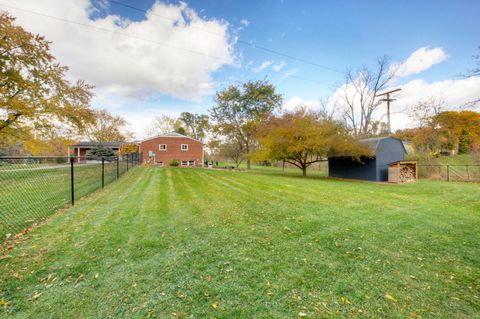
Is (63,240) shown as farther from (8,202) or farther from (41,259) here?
(8,202)

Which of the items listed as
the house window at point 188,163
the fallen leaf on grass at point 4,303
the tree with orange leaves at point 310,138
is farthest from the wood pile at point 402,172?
the house window at point 188,163

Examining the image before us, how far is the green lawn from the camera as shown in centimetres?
194

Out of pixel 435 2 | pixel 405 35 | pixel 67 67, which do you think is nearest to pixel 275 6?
pixel 435 2

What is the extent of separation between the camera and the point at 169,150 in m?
28.8

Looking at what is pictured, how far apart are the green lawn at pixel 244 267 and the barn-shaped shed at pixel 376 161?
982 centimetres

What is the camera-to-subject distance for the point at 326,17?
11781 millimetres

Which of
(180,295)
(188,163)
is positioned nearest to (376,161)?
(180,295)

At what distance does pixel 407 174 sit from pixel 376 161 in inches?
87.1

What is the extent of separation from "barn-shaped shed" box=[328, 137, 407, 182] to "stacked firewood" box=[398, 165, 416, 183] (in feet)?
3.05

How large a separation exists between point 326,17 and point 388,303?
47.7 feet

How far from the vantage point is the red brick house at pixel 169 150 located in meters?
28.4

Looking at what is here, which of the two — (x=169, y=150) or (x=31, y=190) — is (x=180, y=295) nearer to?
(x=31, y=190)

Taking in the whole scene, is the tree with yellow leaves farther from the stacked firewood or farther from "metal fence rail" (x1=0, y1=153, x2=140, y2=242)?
Answer: the stacked firewood

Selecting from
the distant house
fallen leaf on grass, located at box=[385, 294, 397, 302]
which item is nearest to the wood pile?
fallen leaf on grass, located at box=[385, 294, 397, 302]
